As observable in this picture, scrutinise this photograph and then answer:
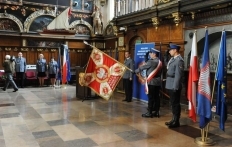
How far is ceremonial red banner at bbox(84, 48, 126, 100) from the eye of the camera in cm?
630

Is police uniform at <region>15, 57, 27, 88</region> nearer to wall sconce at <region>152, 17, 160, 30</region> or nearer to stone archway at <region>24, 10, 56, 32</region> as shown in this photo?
stone archway at <region>24, 10, 56, 32</region>

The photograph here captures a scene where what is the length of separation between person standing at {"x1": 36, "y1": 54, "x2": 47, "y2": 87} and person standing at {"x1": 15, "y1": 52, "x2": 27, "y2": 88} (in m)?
0.62

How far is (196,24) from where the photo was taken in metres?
6.47

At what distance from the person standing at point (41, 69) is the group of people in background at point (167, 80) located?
17.5 feet

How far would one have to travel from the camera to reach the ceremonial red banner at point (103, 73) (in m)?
6.30

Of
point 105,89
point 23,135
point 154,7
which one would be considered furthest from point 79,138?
point 154,7

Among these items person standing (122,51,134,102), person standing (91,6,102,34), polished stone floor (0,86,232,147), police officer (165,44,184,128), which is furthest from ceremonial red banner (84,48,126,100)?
person standing (91,6,102,34)

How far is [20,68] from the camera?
10.7 m

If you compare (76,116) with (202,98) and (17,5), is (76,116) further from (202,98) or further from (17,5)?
(17,5)

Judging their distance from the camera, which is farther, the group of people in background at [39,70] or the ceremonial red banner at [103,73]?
the group of people in background at [39,70]

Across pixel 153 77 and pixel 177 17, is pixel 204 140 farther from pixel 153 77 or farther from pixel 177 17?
pixel 177 17

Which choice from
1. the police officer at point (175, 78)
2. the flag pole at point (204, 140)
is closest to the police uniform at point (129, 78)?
the police officer at point (175, 78)

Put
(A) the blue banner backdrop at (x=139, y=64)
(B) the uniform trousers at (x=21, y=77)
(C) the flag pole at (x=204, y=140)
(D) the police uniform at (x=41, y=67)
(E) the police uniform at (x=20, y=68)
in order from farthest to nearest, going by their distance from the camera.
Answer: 1. (D) the police uniform at (x=41, y=67)
2. (B) the uniform trousers at (x=21, y=77)
3. (E) the police uniform at (x=20, y=68)
4. (A) the blue banner backdrop at (x=139, y=64)
5. (C) the flag pole at (x=204, y=140)

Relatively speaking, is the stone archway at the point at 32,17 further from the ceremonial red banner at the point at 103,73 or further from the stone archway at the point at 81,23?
the ceremonial red banner at the point at 103,73
